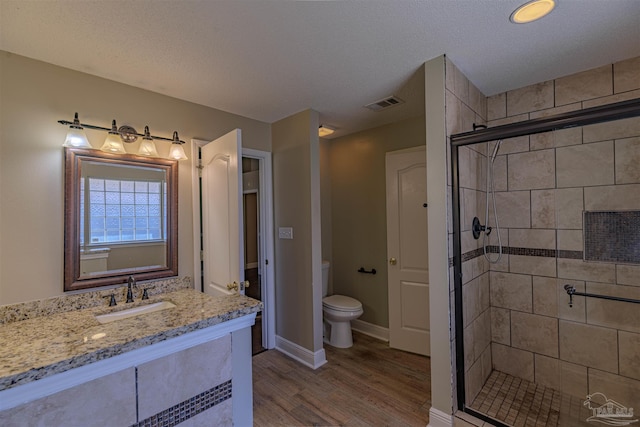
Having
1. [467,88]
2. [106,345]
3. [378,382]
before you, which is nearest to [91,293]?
[106,345]

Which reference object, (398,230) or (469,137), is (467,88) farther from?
(398,230)

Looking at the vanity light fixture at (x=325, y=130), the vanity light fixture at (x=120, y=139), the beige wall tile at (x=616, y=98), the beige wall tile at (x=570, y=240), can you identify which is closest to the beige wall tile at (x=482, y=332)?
the beige wall tile at (x=570, y=240)

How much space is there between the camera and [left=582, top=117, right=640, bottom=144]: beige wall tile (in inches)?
64.8

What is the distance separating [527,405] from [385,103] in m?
2.61

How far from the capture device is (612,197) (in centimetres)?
182

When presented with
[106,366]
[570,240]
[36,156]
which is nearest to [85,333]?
[106,366]

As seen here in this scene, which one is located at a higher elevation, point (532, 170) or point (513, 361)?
point (532, 170)

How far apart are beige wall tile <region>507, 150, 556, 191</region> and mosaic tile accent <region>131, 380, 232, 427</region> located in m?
2.59

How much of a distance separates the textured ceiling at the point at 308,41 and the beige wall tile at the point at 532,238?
1179mm

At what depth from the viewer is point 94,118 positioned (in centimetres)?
201

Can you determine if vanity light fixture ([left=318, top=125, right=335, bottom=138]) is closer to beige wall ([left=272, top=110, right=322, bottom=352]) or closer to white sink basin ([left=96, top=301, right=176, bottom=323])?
beige wall ([left=272, top=110, right=322, bottom=352])

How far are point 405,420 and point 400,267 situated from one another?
4.63 ft

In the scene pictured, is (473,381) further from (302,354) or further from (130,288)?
(130,288)

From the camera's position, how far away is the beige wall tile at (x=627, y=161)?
5.64ft
